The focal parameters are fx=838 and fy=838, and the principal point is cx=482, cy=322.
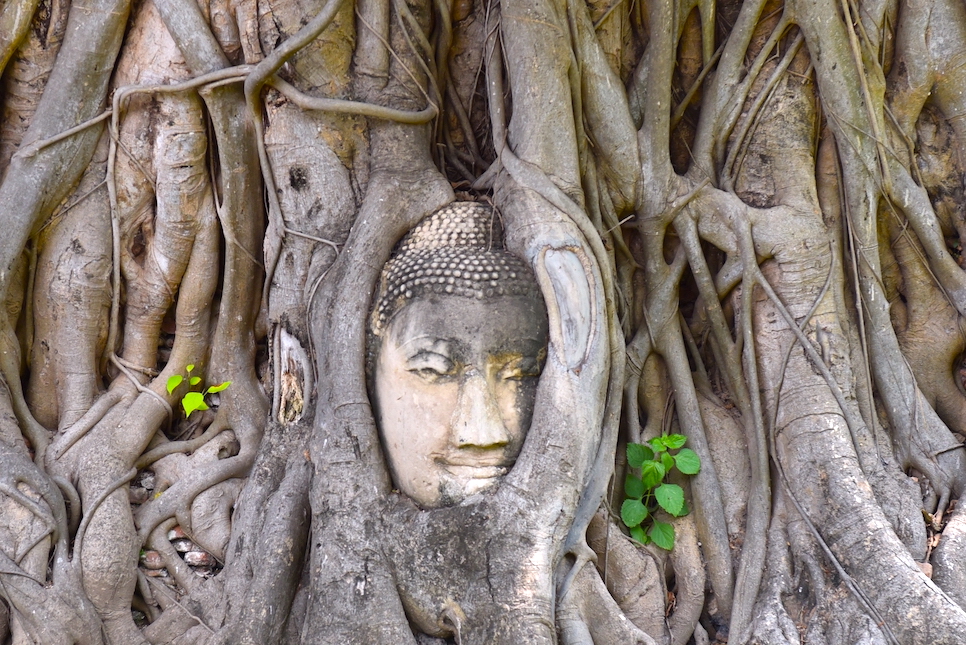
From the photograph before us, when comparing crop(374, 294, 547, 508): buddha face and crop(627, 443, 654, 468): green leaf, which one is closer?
crop(374, 294, 547, 508): buddha face

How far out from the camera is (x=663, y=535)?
2.81 meters

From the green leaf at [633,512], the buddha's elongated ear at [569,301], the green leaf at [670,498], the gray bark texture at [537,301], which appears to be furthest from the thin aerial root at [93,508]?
the green leaf at [670,498]

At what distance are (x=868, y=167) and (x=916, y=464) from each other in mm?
1071

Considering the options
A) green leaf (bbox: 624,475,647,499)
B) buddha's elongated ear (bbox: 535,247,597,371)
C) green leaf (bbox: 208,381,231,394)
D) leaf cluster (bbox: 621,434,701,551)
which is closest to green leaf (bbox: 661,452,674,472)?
leaf cluster (bbox: 621,434,701,551)

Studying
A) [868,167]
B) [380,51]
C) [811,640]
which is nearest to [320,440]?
[380,51]

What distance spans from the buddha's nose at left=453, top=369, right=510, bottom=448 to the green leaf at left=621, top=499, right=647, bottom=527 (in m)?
Answer: 0.61

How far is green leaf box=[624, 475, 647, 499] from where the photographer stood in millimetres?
2867

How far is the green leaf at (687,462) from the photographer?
2.80 metres

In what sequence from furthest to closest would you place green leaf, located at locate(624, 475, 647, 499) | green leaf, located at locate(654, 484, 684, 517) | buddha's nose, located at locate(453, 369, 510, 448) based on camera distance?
green leaf, located at locate(624, 475, 647, 499) < green leaf, located at locate(654, 484, 684, 517) < buddha's nose, located at locate(453, 369, 510, 448)

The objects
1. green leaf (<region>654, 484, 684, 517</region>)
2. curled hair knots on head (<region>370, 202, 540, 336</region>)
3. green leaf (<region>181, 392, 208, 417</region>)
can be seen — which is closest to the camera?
curled hair knots on head (<region>370, 202, 540, 336</region>)

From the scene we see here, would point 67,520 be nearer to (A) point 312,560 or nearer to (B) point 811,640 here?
(A) point 312,560

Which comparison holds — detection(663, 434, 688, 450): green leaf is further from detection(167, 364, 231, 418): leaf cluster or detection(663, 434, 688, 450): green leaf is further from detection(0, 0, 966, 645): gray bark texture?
detection(167, 364, 231, 418): leaf cluster

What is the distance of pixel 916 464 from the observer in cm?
293

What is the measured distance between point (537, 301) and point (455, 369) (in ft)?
1.10
